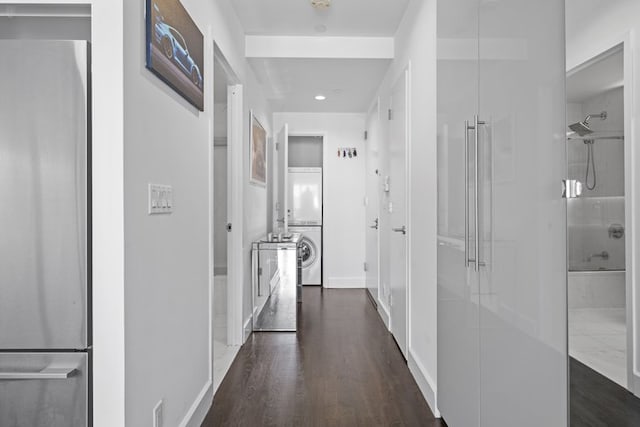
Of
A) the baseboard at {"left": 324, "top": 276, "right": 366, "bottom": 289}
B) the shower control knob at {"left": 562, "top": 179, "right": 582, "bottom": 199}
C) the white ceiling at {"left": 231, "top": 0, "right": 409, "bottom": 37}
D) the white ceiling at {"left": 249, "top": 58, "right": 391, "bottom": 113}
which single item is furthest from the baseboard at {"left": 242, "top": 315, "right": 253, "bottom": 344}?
the shower control knob at {"left": 562, "top": 179, "right": 582, "bottom": 199}

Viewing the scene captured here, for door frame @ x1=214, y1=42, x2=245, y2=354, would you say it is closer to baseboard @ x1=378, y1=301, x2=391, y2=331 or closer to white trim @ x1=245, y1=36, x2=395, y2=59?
white trim @ x1=245, y1=36, x2=395, y2=59

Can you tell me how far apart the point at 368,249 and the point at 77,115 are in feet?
14.4

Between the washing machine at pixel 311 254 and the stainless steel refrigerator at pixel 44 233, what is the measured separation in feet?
15.1

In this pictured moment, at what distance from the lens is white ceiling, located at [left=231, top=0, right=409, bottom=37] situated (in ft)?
9.51

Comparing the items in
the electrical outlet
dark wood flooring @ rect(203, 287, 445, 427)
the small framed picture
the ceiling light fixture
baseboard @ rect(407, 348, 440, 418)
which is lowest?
dark wood flooring @ rect(203, 287, 445, 427)

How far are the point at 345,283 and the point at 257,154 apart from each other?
2.59 metres

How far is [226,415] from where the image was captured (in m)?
2.18

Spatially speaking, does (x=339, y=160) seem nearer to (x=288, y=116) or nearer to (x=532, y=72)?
(x=288, y=116)

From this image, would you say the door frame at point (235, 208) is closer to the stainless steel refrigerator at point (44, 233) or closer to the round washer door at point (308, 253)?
the stainless steel refrigerator at point (44, 233)

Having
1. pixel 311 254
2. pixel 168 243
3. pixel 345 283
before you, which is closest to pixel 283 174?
pixel 311 254

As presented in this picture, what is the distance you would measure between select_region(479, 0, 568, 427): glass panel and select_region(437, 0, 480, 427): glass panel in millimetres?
90

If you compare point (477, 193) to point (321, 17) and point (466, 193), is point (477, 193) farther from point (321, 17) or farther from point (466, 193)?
point (321, 17)

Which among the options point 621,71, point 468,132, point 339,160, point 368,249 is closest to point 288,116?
point 339,160

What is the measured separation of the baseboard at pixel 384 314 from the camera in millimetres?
3721
